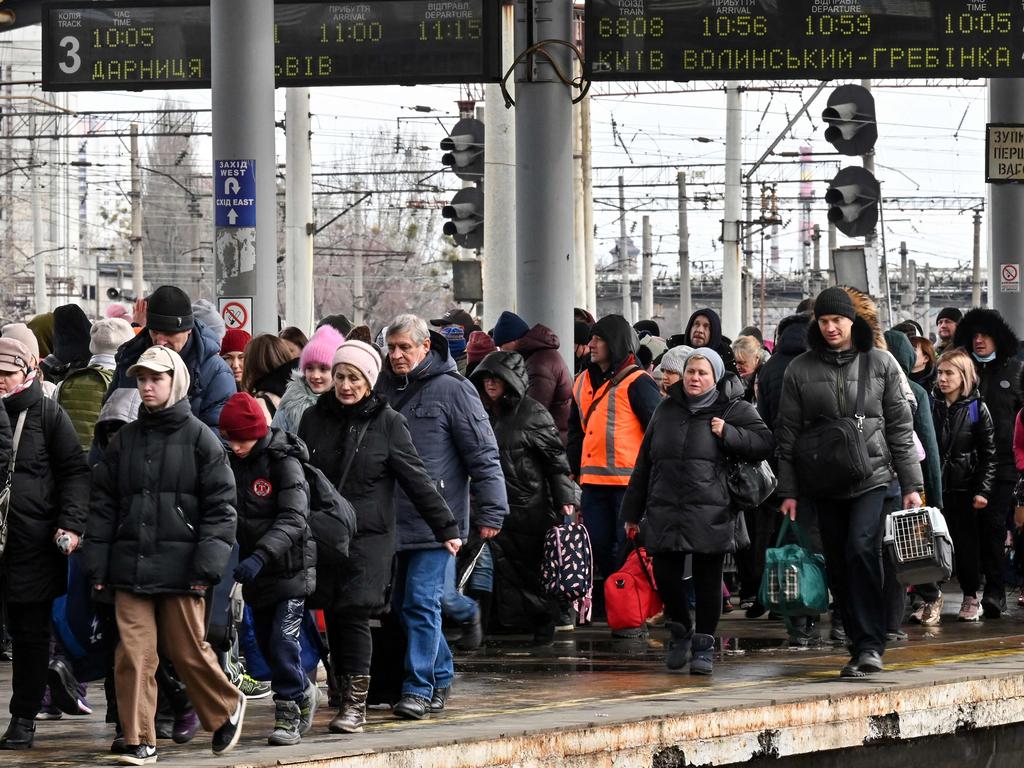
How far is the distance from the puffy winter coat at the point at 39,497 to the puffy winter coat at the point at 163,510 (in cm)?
41

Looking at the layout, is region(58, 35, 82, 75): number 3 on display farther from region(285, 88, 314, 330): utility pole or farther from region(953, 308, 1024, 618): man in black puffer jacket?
region(285, 88, 314, 330): utility pole

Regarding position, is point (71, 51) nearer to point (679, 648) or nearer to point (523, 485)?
point (523, 485)

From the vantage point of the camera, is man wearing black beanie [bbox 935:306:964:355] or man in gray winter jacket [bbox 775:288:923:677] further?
man wearing black beanie [bbox 935:306:964:355]

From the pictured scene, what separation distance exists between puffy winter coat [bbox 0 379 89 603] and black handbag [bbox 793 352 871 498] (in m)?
3.47

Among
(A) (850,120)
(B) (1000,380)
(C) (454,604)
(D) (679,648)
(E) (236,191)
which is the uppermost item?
(A) (850,120)

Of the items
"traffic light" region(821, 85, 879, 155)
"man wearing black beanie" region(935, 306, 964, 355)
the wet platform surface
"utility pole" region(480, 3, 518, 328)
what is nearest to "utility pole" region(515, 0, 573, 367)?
the wet platform surface

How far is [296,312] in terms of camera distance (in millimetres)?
29469

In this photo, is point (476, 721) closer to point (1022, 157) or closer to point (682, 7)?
point (682, 7)

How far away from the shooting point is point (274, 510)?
7812 millimetres

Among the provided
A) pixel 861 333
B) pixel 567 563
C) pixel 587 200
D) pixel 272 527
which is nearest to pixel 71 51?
pixel 567 563

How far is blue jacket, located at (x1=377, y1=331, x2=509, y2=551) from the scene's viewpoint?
896 cm

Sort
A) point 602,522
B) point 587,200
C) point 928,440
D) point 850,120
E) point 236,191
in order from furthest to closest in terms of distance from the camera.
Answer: point 587,200, point 850,120, point 236,191, point 602,522, point 928,440

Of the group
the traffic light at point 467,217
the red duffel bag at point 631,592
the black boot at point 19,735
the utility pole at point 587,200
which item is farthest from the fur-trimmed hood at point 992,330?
the utility pole at point 587,200

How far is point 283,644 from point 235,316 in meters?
4.52
